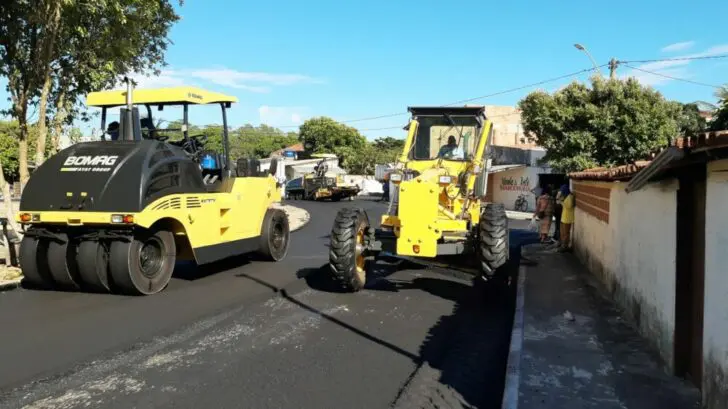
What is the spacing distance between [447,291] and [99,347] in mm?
5010

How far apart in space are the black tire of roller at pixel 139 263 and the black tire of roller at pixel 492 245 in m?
A: 4.46

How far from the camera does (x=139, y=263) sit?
8.28 meters

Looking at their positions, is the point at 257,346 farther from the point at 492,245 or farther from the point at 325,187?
the point at 325,187

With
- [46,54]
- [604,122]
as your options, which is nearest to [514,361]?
[46,54]

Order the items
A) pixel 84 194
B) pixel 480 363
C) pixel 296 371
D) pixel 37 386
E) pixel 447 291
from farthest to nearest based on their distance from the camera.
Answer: pixel 447 291 → pixel 84 194 → pixel 480 363 → pixel 296 371 → pixel 37 386

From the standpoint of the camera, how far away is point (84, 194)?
8039 millimetres

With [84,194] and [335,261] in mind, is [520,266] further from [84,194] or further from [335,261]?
[84,194]

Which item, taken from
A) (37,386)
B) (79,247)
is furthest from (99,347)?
(79,247)

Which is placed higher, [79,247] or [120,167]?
[120,167]

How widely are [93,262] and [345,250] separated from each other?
3.37 metres

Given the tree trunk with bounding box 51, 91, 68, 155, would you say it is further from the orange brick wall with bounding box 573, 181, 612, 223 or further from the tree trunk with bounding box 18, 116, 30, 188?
the orange brick wall with bounding box 573, 181, 612, 223

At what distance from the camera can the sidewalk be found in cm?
464

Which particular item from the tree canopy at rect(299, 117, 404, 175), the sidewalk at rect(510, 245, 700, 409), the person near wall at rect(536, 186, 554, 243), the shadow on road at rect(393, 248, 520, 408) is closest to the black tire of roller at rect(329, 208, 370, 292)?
the shadow on road at rect(393, 248, 520, 408)

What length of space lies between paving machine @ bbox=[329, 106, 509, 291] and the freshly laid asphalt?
60 centimetres
